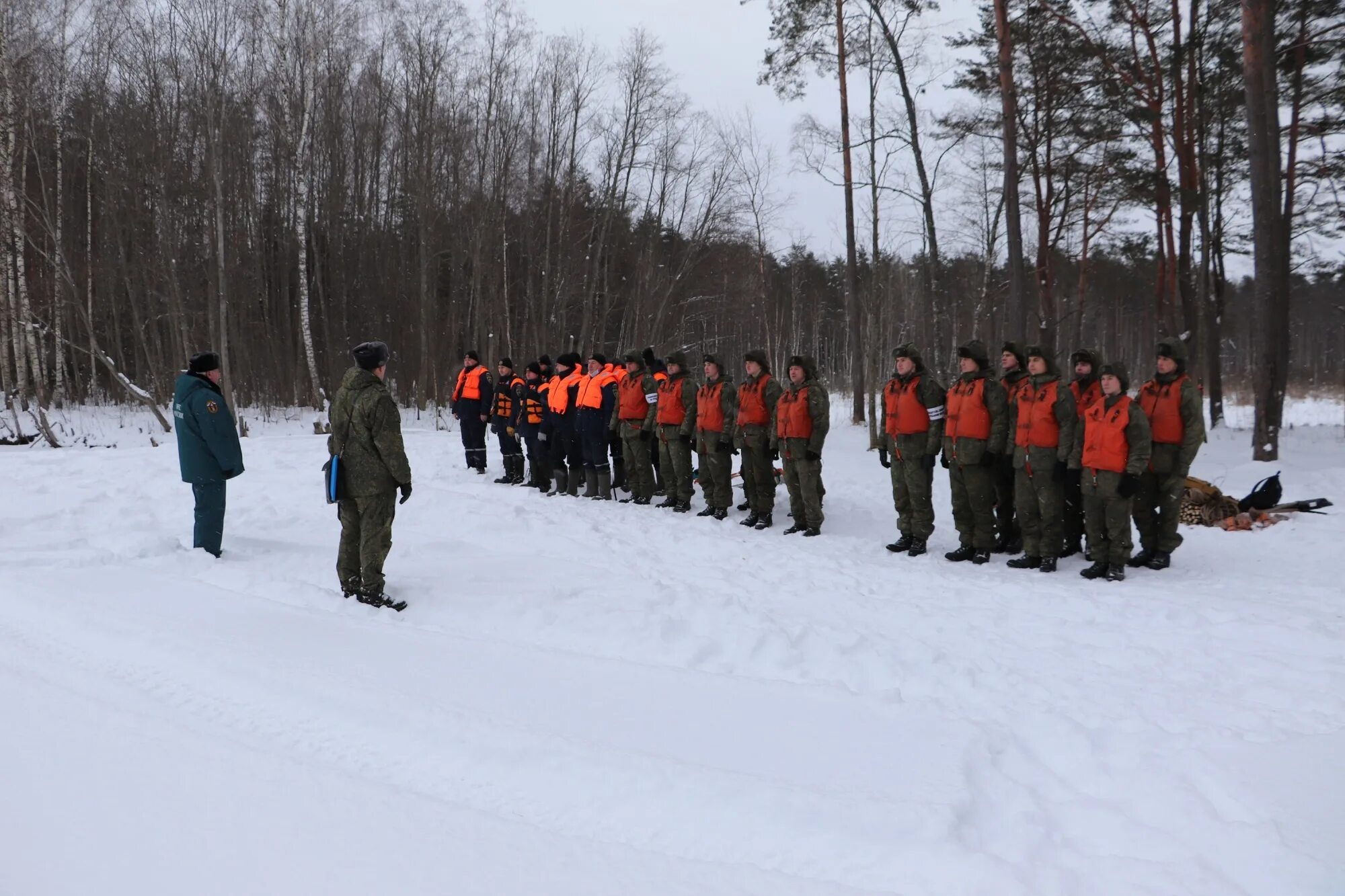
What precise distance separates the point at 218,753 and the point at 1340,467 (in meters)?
14.2

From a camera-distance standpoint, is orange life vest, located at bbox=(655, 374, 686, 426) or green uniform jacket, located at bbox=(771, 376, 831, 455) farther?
orange life vest, located at bbox=(655, 374, 686, 426)

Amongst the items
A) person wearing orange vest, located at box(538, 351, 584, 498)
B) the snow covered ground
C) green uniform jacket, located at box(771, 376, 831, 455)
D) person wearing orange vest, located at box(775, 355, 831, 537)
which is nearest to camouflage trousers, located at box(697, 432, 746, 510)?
person wearing orange vest, located at box(775, 355, 831, 537)

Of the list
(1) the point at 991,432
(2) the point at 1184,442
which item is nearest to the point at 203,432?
(1) the point at 991,432

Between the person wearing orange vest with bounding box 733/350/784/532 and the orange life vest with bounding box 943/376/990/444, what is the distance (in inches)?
85.7

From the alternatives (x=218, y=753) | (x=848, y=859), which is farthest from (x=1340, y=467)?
(x=218, y=753)

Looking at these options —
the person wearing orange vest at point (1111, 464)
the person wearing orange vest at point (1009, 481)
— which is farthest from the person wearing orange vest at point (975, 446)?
the person wearing orange vest at point (1111, 464)

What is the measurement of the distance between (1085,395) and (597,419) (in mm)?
6108

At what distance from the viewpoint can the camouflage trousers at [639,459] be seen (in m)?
11.1

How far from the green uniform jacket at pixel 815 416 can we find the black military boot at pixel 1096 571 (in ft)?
9.67

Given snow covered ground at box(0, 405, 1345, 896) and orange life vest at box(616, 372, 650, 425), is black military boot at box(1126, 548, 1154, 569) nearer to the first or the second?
snow covered ground at box(0, 405, 1345, 896)

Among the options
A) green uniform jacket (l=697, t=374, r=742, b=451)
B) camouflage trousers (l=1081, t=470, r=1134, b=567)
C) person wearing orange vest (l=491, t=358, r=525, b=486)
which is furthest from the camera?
person wearing orange vest (l=491, t=358, r=525, b=486)

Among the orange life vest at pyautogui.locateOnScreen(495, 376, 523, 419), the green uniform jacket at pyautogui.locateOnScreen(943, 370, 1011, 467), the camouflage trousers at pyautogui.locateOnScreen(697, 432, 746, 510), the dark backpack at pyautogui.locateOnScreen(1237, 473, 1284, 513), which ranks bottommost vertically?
the dark backpack at pyautogui.locateOnScreen(1237, 473, 1284, 513)

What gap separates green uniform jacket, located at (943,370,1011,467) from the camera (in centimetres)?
779

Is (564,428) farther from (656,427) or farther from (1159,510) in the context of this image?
(1159,510)
